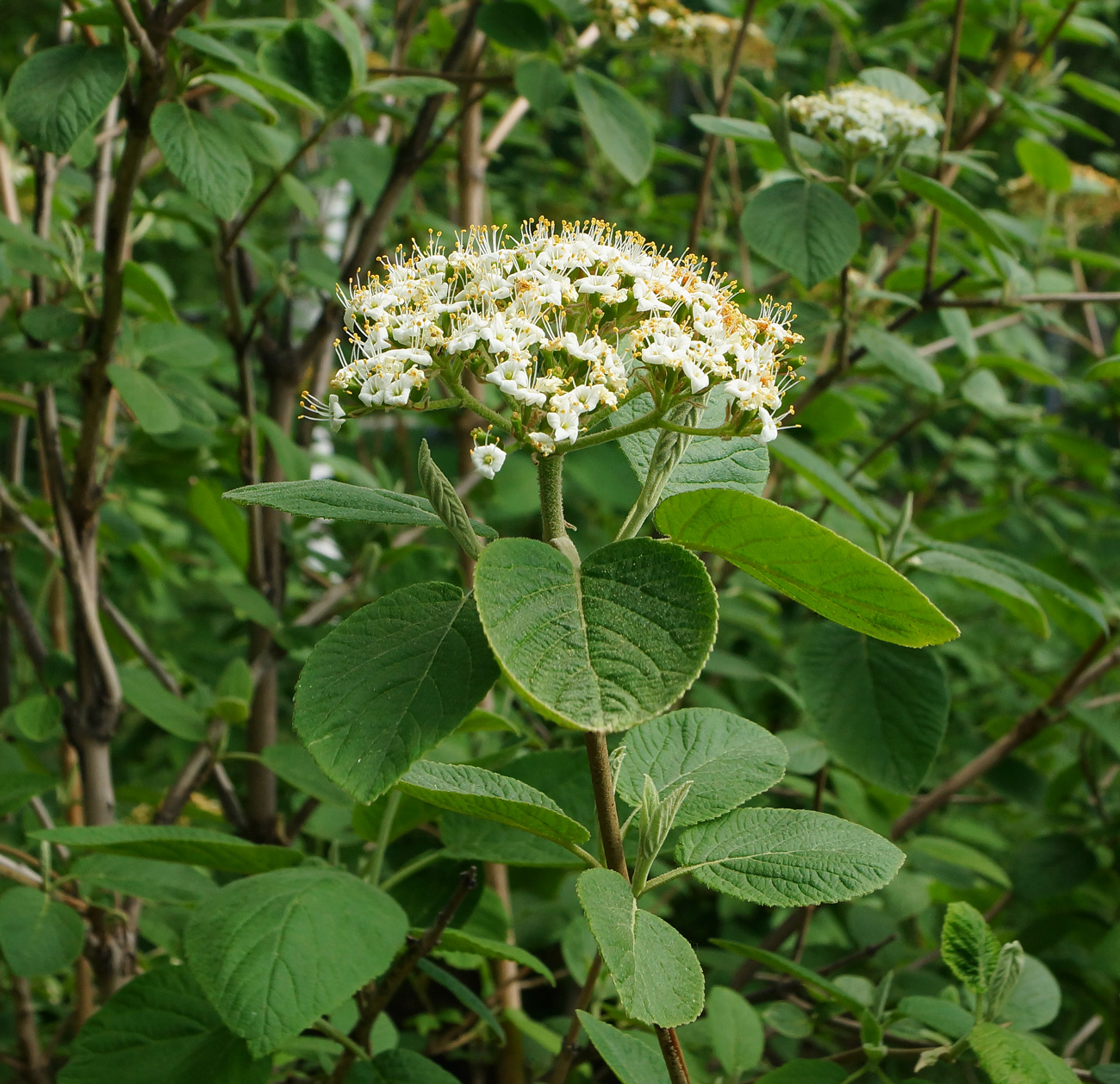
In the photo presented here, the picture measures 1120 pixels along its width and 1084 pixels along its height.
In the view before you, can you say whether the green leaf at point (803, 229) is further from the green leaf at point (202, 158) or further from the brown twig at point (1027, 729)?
the brown twig at point (1027, 729)

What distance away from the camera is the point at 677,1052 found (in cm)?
65

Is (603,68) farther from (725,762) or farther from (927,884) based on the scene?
(725,762)

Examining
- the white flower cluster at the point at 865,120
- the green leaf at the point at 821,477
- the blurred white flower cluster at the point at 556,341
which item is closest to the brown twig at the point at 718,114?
the white flower cluster at the point at 865,120

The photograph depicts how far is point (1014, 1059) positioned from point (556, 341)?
1.90 ft

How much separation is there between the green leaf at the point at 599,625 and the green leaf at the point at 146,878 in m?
0.58

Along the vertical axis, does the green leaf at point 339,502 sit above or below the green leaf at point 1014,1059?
above

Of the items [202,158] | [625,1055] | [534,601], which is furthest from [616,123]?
[625,1055]

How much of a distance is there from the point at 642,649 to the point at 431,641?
0.13 metres

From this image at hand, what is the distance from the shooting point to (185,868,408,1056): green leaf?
0.62 metres

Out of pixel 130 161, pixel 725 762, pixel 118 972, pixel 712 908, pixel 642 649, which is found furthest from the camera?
pixel 712 908

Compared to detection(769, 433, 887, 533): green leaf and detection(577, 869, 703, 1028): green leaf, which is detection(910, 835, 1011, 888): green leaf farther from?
detection(577, 869, 703, 1028): green leaf

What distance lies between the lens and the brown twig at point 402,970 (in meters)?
0.73

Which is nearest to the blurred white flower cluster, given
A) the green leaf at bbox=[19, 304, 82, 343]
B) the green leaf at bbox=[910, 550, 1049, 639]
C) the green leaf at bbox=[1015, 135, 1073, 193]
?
the green leaf at bbox=[910, 550, 1049, 639]

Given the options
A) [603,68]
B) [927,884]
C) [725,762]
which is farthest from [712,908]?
[603,68]
